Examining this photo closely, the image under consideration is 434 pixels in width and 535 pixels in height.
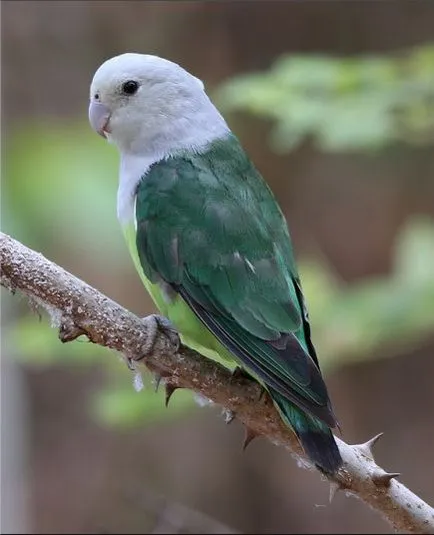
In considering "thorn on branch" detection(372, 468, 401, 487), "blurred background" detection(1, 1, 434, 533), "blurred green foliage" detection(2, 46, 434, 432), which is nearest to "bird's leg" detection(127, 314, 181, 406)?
"thorn on branch" detection(372, 468, 401, 487)

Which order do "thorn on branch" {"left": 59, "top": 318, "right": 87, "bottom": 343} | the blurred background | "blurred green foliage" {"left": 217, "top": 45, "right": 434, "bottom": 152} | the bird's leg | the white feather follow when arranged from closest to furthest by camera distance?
1. "thorn on branch" {"left": 59, "top": 318, "right": 87, "bottom": 343}
2. the bird's leg
3. the white feather
4. "blurred green foliage" {"left": 217, "top": 45, "right": 434, "bottom": 152}
5. the blurred background

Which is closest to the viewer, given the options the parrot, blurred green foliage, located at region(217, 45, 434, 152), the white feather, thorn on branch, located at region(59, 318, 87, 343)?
thorn on branch, located at region(59, 318, 87, 343)

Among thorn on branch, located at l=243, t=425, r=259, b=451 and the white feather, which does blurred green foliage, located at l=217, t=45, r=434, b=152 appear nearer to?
the white feather

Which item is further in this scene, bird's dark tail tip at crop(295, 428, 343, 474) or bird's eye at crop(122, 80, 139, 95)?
bird's eye at crop(122, 80, 139, 95)

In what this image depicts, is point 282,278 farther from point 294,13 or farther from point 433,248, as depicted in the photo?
point 294,13

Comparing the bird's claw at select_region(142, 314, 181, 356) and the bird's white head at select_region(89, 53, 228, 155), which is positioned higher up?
the bird's white head at select_region(89, 53, 228, 155)

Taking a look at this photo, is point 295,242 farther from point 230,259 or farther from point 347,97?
point 230,259

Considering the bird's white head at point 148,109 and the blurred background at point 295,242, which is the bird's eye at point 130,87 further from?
the blurred background at point 295,242
